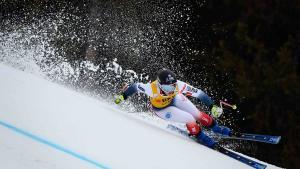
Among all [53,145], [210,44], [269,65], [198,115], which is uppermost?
[210,44]

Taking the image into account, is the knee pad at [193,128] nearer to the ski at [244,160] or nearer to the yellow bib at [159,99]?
the ski at [244,160]

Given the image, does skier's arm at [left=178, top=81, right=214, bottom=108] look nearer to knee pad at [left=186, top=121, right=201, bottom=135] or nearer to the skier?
the skier

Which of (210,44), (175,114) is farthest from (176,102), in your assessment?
(210,44)

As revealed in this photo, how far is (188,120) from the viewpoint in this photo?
18.5 feet

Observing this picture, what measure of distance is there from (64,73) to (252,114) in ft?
15.9

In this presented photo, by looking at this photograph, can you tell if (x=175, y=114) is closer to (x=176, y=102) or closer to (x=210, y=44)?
(x=176, y=102)

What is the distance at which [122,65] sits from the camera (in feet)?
35.3

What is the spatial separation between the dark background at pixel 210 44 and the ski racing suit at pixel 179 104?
2.33 metres

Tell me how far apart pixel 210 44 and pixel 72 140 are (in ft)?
20.2

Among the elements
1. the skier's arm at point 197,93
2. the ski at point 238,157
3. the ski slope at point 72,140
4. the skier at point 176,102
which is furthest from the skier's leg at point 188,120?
the ski slope at point 72,140

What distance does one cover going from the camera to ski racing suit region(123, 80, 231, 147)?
5616 mm

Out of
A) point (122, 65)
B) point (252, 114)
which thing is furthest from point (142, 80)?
point (252, 114)

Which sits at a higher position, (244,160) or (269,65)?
(269,65)

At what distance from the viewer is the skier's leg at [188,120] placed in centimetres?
556
